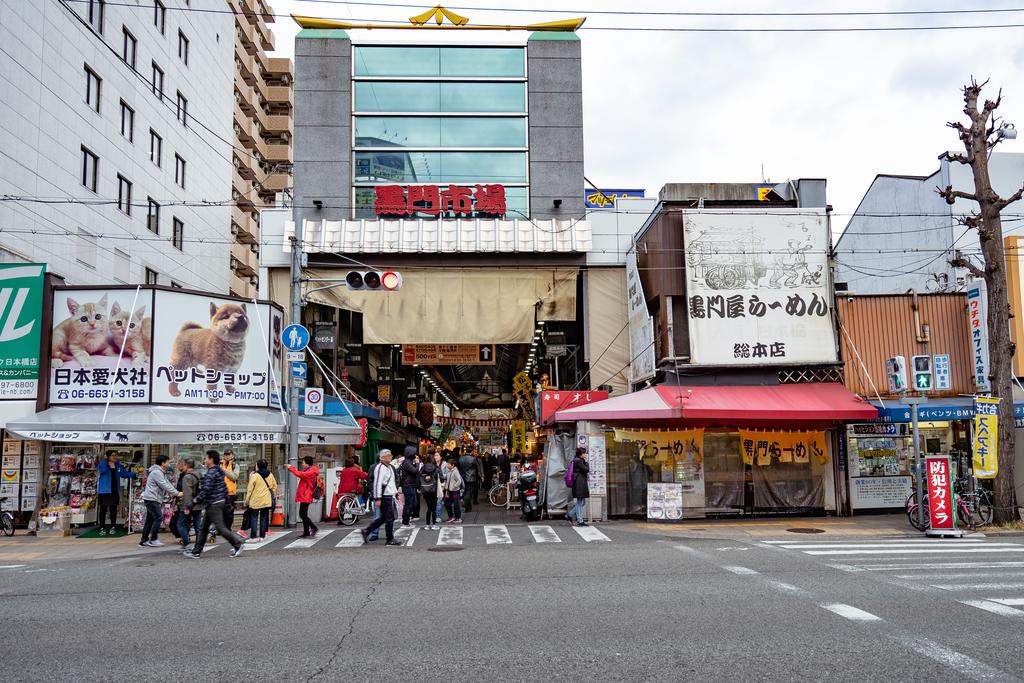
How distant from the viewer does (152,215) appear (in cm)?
3631

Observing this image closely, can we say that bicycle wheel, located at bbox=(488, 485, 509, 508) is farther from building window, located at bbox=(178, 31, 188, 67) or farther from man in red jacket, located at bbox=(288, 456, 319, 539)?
building window, located at bbox=(178, 31, 188, 67)

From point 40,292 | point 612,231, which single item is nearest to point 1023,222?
point 612,231

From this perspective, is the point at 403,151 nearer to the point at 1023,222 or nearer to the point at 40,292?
the point at 40,292

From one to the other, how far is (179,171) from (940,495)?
37.2 metres

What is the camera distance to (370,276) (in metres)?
17.9

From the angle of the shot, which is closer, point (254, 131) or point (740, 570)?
point (740, 570)

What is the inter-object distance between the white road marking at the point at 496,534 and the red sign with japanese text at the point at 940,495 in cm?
847

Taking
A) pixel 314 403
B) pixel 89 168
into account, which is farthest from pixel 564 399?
pixel 89 168

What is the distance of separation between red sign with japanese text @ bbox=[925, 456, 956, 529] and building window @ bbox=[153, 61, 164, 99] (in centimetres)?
3587

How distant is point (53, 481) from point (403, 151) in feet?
48.5

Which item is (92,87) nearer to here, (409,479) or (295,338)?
(295,338)

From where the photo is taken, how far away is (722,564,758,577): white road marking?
11078mm

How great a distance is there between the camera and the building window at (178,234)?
38.6 meters

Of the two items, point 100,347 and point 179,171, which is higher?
point 179,171
